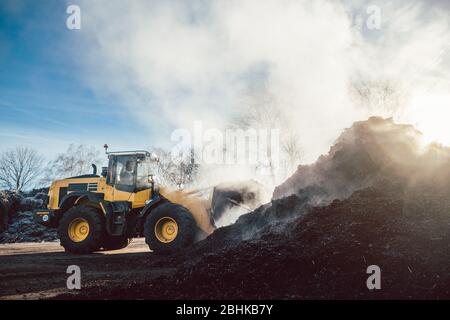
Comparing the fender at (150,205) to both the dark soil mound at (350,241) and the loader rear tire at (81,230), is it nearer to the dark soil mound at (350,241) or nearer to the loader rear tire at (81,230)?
the loader rear tire at (81,230)

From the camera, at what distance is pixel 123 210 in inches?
409

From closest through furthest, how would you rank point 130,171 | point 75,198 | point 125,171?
point 130,171 → point 125,171 → point 75,198

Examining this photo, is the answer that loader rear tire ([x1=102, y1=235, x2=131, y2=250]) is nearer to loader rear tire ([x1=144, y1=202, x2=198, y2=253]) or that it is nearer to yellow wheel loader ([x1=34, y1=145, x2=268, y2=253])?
yellow wheel loader ([x1=34, y1=145, x2=268, y2=253])

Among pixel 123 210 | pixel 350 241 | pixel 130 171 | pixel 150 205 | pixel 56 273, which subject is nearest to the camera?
pixel 350 241

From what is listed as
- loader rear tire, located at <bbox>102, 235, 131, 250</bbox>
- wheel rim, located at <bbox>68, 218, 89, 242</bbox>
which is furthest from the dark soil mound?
wheel rim, located at <bbox>68, 218, 89, 242</bbox>

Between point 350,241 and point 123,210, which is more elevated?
point 123,210

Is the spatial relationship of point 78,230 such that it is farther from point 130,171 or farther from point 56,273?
point 56,273

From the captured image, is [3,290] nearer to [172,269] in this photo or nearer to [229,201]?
[172,269]

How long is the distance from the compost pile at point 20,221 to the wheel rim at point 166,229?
13431 millimetres

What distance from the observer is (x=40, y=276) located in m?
6.75

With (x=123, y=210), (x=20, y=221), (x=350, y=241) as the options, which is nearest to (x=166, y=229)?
(x=123, y=210)

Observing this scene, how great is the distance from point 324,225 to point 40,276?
18.9 ft

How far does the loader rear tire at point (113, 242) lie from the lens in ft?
36.2

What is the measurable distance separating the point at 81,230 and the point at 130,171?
8.41ft
